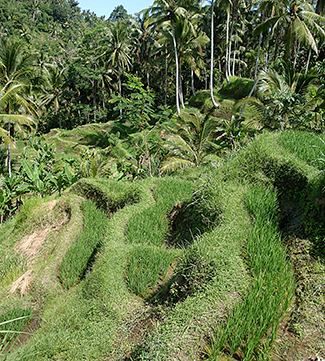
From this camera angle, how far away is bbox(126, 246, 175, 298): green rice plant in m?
4.02

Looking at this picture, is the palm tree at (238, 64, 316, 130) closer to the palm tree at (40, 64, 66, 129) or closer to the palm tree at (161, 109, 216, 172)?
the palm tree at (161, 109, 216, 172)

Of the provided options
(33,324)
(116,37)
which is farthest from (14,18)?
(33,324)

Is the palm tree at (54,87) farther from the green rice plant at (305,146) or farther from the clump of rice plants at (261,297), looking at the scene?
the clump of rice plants at (261,297)

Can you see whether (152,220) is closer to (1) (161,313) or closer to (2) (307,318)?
(1) (161,313)

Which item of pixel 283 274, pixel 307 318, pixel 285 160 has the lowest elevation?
pixel 307 318

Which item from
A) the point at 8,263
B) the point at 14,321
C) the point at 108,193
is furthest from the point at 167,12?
the point at 14,321

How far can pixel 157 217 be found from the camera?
5551 mm

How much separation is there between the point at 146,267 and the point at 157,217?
1.43m

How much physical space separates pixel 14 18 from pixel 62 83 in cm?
2845

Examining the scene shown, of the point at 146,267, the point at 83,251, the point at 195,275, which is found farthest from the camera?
the point at 83,251

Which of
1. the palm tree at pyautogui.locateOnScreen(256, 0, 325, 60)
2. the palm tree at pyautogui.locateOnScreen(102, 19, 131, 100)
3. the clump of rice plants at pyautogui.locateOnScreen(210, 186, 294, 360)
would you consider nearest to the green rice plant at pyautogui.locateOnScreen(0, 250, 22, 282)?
the clump of rice plants at pyautogui.locateOnScreen(210, 186, 294, 360)

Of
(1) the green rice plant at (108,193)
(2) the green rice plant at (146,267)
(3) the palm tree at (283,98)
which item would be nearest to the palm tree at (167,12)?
(3) the palm tree at (283,98)

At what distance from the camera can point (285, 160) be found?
458cm

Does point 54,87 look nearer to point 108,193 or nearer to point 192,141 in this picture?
point 192,141
